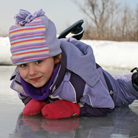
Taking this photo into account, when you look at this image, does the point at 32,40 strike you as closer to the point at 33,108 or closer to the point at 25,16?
the point at 25,16

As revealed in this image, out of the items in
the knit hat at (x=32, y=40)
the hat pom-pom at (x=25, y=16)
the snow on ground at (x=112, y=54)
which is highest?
the hat pom-pom at (x=25, y=16)

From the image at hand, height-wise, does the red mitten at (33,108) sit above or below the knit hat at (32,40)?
below

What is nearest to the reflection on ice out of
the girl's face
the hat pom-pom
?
the girl's face

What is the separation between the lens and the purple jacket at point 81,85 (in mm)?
1257

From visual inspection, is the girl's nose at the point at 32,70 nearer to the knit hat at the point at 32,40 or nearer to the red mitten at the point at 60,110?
the knit hat at the point at 32,40

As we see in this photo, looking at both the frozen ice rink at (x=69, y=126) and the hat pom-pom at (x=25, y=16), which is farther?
the hat pom-pom at (x=25, y=16)

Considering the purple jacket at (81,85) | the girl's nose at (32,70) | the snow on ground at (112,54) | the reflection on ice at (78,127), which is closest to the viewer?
the reflection on ice at (78,127)

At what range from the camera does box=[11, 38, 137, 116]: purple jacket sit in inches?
49.5

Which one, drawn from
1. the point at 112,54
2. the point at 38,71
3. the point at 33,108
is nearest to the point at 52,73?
the point at 38,71

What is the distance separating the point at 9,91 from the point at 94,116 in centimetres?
87

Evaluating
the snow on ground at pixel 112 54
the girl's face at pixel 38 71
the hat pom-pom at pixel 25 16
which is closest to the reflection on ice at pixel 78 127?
the girl's face at pixel 38 71

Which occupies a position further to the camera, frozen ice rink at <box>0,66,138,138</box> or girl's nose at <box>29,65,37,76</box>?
girl's nose at <box>29,65,37,76</box>

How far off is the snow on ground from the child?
2.83 m

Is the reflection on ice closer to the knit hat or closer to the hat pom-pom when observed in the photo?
the knit hat
